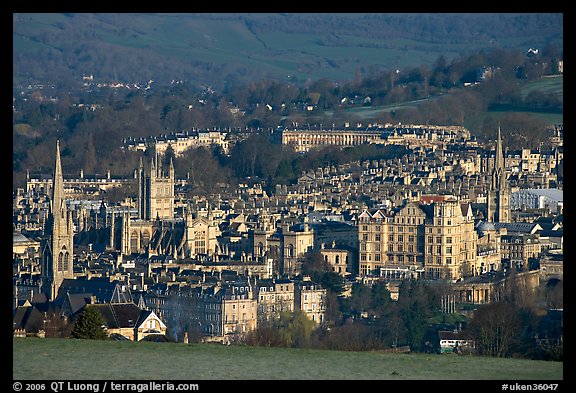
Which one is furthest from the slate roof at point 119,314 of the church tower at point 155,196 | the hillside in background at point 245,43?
the hillside in background at point 245,43

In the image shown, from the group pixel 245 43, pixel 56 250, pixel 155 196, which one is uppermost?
pixel 245 43

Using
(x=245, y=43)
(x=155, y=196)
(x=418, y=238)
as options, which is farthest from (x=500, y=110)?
(x=245, y=43)

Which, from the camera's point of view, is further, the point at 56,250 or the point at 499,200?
the point at 499,200

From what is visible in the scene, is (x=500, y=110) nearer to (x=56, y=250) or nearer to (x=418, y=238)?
(x=418, y=238)

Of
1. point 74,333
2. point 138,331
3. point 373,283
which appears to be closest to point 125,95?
point 373,283

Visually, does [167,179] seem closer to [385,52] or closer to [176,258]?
[176,258]
